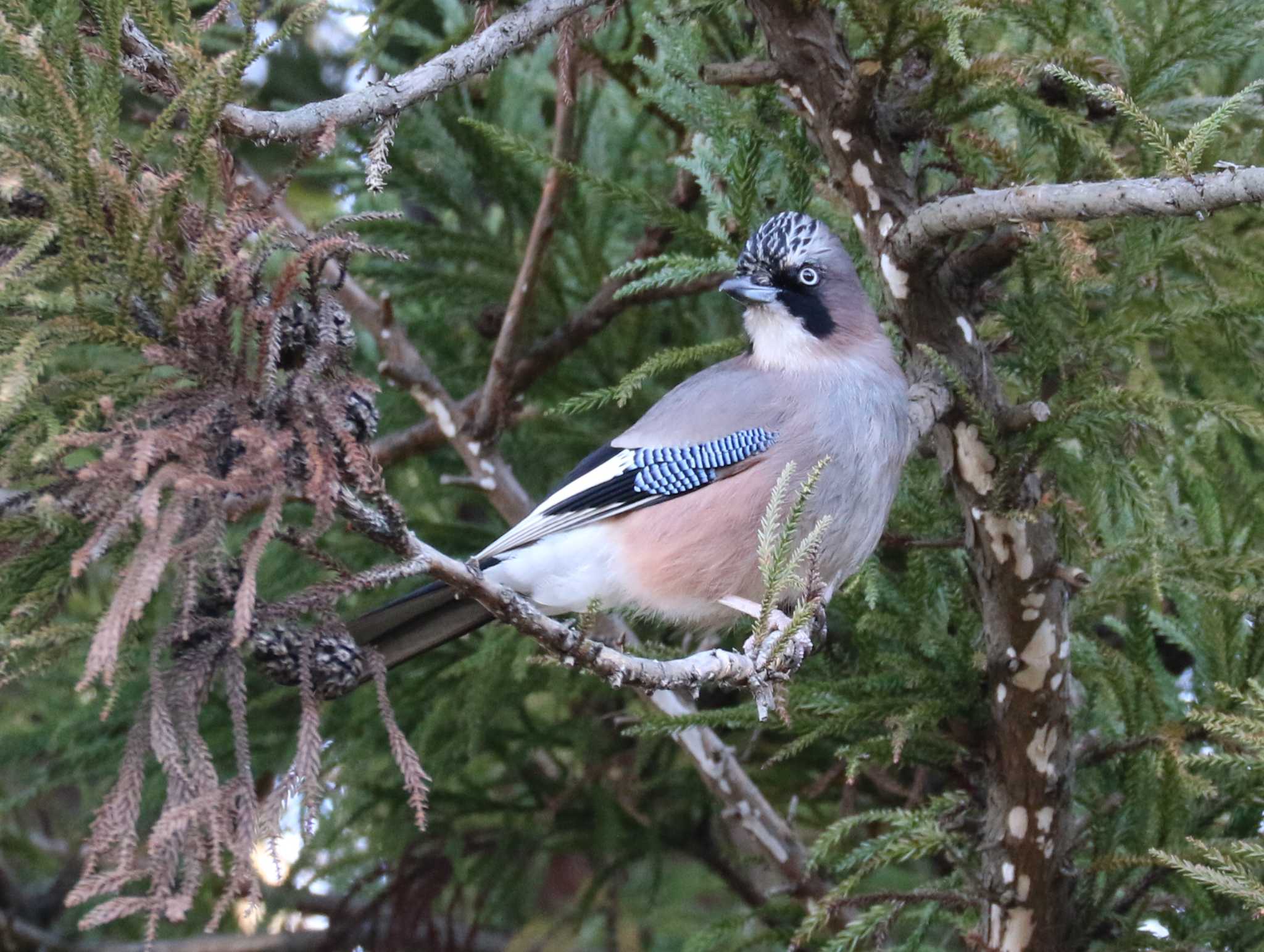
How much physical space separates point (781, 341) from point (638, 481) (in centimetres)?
56

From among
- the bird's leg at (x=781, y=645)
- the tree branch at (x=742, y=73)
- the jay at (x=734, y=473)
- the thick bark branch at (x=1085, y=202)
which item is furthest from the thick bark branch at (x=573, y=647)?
the tree branch at (x=742, y=73)

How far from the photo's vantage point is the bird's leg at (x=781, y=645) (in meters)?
2.60

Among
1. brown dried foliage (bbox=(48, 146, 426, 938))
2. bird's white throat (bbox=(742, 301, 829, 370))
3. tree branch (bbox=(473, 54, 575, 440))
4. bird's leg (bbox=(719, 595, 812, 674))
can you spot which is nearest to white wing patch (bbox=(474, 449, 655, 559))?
bird's white throat (bbox=(742, 301, 829, 370))

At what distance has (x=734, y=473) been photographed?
140 inches

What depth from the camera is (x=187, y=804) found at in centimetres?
230

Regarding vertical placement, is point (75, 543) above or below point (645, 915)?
above

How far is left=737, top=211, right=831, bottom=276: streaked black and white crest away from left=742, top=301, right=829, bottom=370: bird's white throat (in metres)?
0.13

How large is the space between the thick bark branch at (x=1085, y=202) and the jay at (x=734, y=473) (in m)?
0.54

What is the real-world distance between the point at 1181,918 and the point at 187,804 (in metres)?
2.31

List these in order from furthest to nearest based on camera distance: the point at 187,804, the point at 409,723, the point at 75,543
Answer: the point at 409,723
the point at 75,543
the point at 187,804

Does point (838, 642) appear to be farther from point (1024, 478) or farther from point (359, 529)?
point (359, 529)

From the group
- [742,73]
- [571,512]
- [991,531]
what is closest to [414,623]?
[571,512]

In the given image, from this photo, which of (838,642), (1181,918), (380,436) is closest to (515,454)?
(380,436)

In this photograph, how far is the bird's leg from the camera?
260cm
